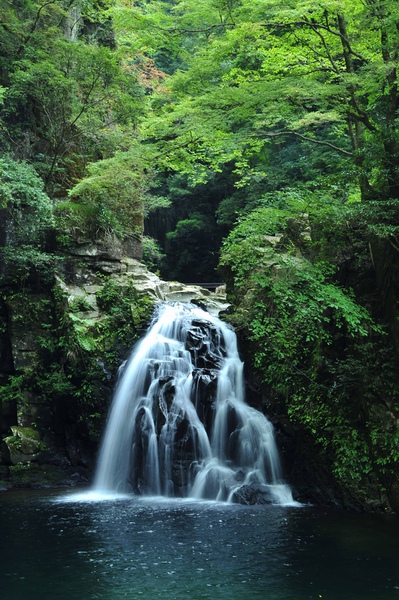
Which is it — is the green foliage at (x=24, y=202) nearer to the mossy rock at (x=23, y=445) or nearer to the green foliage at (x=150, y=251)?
the mossy rock at (x=23, y=445)

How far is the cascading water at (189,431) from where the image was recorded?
11281 mm

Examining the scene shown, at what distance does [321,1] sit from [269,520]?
8456 mm

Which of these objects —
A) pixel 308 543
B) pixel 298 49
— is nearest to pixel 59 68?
pixel 298 49

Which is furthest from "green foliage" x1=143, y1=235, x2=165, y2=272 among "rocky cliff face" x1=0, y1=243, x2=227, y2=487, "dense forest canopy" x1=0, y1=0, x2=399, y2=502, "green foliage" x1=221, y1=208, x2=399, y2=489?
"green foliage" x1=221, y1=208, x2=399, y2=489

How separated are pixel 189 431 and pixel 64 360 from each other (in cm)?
407

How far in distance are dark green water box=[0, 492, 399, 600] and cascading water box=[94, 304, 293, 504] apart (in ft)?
3.25

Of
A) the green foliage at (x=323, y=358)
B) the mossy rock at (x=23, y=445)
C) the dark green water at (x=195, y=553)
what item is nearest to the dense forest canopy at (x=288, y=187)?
the green foliage at (x=323, y=358)

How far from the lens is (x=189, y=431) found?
11.9 meters

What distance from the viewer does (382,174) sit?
31.9ft

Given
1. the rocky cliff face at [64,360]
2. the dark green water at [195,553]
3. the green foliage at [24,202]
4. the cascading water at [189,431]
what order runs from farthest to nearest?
the rocky cliff face at [64,360]
the green foliage at [24,202]
the cascading water at [189,431]
the dark green water at [195,553]

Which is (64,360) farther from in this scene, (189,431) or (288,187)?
(288,187)

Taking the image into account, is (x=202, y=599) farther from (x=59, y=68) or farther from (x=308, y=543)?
(x=59, y=68)

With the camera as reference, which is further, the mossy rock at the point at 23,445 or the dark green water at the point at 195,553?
the mossy rock at the point at 23,445

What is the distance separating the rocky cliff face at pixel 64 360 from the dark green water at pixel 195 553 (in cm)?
293
